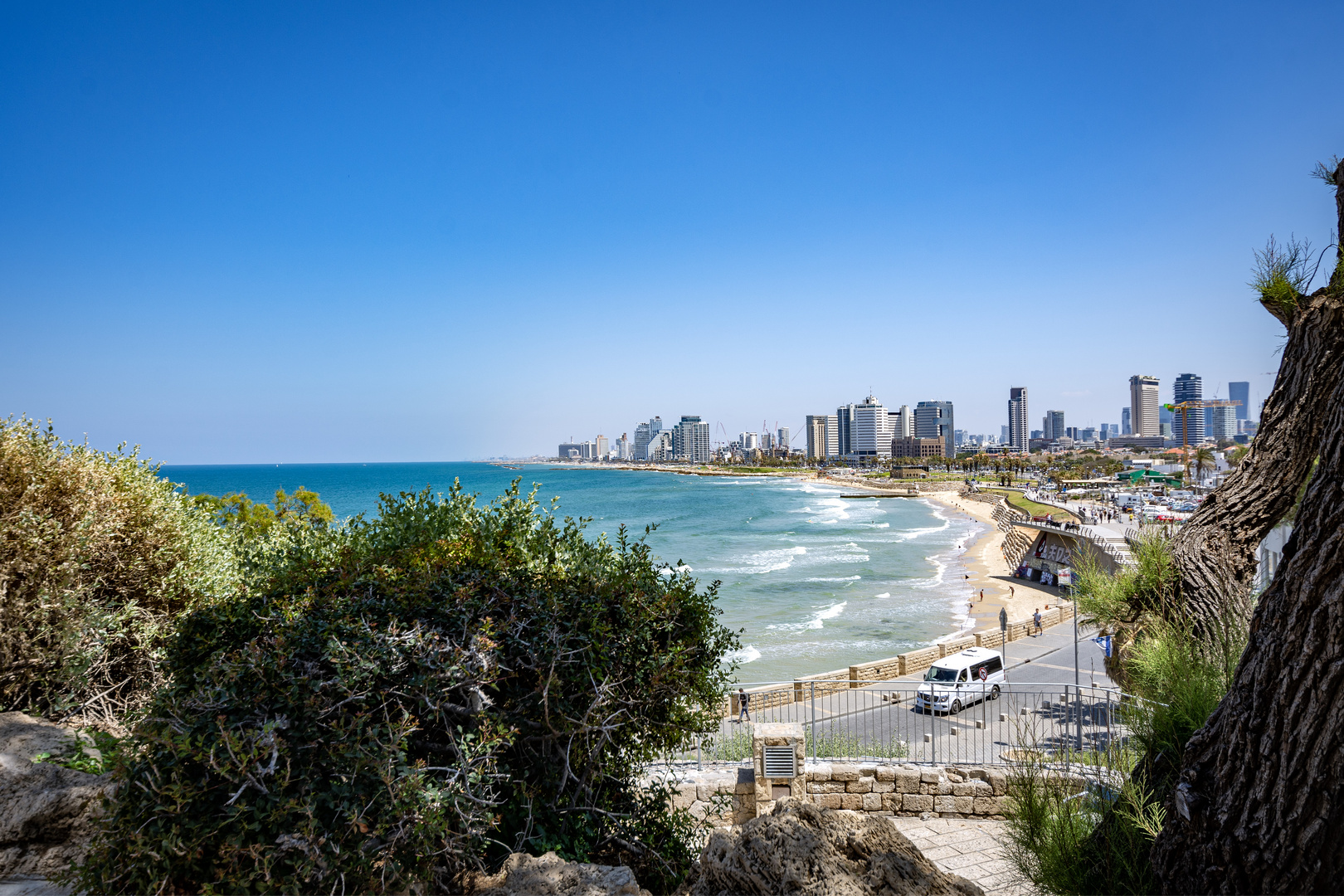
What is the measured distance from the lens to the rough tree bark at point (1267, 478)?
16.1 ft

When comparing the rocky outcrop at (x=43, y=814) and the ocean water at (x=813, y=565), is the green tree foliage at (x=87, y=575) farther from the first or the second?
the rocky outcrop at (x=43, y=814)

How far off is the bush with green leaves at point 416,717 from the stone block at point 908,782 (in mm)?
3803

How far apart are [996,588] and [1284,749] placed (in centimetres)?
4199

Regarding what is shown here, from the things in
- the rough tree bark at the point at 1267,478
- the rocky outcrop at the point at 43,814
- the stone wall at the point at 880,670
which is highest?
the rough tree bark at the point at 1267,478

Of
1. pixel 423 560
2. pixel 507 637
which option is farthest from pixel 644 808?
pixel 423 560

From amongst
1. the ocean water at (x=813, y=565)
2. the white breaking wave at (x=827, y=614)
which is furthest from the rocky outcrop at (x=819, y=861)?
the white breaking wave at (x=827, y=614)

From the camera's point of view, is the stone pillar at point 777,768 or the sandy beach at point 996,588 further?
the sandy beach at point 996,588

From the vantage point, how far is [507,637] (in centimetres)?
482

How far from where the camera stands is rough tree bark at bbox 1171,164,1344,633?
4898 mm

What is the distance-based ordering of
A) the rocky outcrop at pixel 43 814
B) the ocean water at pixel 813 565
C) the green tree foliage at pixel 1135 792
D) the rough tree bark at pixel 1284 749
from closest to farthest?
the rough tree bark at pixel 1284 749 → the green tree foliage at pixel 1135 792 → the rocky outcrop at pixel 43 814 → the ocean water at pixel 813 565

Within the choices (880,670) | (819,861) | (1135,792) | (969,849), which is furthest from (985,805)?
(880,670)

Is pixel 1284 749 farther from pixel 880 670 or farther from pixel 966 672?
pixel 880 670

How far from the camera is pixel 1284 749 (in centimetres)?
296

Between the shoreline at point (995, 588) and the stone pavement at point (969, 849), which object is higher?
the stone pavement at point (969, 849)
